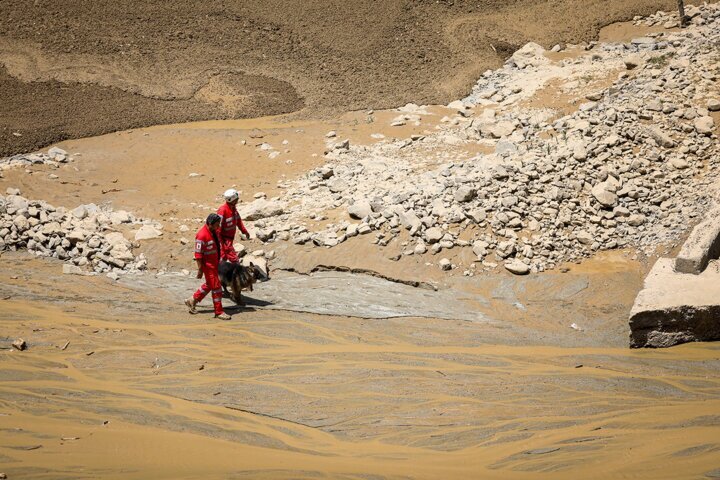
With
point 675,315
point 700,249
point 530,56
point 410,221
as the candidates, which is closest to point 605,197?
point 700,249

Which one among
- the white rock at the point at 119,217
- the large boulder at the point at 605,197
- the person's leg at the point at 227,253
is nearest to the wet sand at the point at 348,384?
the person's leg at the point at 227,253

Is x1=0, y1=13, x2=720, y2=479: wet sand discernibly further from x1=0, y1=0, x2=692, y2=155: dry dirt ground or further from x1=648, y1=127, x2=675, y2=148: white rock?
x1=0, y1=0, x2=692, y2=155: dry dirt ground

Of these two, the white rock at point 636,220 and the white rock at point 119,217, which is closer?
the white rock at point 636,220

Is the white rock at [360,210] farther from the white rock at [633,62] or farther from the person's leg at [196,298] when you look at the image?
the white rock at [633,62]

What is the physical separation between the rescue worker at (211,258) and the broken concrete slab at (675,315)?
4.09 m

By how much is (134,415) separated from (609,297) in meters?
5.39

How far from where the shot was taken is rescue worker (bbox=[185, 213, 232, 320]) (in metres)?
7.35

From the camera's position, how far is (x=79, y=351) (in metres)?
6.66

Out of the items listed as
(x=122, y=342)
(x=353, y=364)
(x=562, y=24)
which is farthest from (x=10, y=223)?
(x=562, y=24)

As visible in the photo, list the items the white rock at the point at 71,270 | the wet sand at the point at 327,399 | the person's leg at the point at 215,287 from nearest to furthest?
the wet sand at the point at 327,399 → the person's leg at the point at 215,287 → the white rock at the point at 71,270

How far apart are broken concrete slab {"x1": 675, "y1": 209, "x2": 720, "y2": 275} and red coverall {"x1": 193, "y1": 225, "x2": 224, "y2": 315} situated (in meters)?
4.76

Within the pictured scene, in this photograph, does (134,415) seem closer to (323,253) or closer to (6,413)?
(6,413)

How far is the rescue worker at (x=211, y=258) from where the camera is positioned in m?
7.35

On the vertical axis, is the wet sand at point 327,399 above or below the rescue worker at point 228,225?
below
